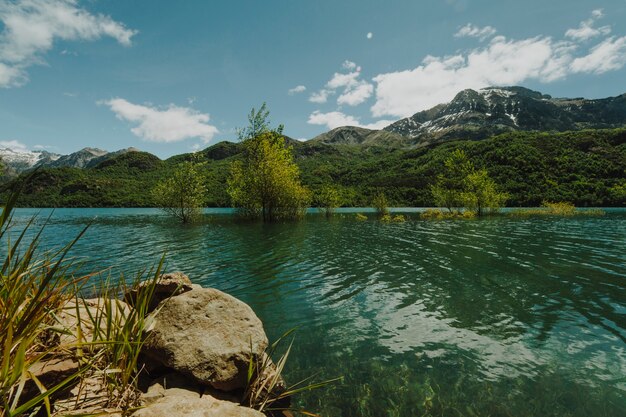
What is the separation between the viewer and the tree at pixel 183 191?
50.9 metres

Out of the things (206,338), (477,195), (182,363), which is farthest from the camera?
(477,195)

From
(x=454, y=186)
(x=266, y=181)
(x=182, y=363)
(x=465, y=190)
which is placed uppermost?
(x=266, y=181)

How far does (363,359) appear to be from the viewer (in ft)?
26.0

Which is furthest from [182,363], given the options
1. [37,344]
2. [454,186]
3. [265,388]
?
[454,186]

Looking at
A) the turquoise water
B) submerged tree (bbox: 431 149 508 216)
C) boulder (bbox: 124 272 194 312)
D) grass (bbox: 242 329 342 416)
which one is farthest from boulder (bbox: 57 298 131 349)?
submerged tree (bbox: 431 149 508 216)

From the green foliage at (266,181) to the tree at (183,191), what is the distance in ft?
19.4

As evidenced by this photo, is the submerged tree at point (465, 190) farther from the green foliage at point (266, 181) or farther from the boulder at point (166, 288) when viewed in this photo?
the boulder at point (166, 288)

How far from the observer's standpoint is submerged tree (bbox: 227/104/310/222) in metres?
47.8

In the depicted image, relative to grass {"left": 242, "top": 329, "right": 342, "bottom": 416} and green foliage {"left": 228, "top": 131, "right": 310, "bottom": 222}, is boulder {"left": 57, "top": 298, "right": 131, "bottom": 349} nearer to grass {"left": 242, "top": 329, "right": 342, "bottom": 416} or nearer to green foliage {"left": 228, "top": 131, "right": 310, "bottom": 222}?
grass {"left": 242, "top": 329, "right": 342, "bottom": 416}

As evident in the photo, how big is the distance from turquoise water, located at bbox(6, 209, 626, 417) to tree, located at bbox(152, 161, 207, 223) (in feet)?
100

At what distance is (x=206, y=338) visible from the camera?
6371 millimetres

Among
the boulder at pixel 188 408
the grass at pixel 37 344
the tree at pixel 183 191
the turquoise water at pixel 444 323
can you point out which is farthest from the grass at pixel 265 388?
the tree at pixel 183 191

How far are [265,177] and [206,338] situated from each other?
139 feet

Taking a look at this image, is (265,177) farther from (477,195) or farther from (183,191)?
(477,195)
